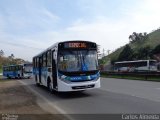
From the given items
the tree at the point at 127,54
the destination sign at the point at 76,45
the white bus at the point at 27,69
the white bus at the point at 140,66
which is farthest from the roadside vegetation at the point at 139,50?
the destination sign at the point at 76,45

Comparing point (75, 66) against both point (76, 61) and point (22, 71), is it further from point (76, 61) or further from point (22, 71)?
point (22, 71)

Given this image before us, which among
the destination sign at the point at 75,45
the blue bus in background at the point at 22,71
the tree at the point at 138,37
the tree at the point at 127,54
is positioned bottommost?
the blue bus in background at the point at 22,71

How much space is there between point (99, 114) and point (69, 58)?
6.41 metres

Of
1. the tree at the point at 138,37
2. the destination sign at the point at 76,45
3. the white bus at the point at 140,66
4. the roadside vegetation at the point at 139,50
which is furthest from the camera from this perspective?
the tree at the point at 138,37

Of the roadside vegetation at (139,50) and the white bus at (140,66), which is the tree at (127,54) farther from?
the white bus at (140,66)

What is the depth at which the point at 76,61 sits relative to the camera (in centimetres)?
1692

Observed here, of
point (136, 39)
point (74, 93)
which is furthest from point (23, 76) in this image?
point (136, 39)

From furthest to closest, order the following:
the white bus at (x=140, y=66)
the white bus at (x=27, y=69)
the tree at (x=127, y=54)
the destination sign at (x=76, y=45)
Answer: the tree at (x=127, y=54)
the white bus at (x=140, y=66)
the white bus at (x=27, y=69)
the destination sign at (x=76, y=45)

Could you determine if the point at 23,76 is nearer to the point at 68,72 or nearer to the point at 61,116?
the point at 68,72

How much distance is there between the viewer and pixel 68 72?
54.6ft

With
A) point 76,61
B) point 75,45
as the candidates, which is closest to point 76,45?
point 75,45

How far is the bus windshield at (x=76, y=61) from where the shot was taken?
16828 millimetres

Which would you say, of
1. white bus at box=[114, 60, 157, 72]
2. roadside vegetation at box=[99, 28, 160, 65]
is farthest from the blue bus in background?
white bus at box=[114, 60, 157, 72]

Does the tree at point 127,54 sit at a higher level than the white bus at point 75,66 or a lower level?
higher
